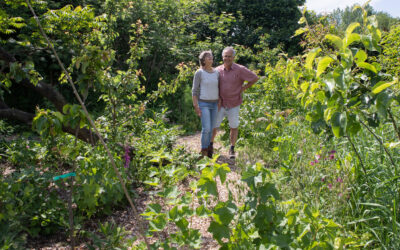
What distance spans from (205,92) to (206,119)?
41 cm

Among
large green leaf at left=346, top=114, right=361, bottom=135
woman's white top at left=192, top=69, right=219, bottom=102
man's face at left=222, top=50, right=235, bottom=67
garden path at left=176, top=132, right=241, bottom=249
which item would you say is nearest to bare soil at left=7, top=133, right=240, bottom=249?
garden path at left=176, top=132, right=241, bottom=249

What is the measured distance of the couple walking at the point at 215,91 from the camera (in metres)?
4.51

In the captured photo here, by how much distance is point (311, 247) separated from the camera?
172 cm

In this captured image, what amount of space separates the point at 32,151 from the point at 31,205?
1.47m

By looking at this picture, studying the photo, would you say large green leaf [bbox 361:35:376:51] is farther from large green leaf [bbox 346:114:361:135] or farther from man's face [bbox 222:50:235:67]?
man's face [bbox 222:50:235:67]

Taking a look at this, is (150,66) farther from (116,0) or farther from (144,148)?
(144,148)

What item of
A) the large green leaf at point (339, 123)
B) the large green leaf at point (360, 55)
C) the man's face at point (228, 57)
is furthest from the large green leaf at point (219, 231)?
the man's face at point (228, 57)

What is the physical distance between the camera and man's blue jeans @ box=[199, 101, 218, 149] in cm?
452

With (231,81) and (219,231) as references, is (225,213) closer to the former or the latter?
(219,231)

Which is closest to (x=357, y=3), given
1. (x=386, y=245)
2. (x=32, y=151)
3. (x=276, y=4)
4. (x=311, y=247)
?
(x=311, y=247)

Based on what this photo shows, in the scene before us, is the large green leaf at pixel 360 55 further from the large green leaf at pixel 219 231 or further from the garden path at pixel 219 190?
the large green leaf at pixel 219 231

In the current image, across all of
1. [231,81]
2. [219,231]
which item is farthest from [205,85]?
[219,231]

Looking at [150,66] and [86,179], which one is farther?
[150,66]

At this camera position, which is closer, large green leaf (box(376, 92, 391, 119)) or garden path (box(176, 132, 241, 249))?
large green leaf (box(376, 92, 391, 119))
